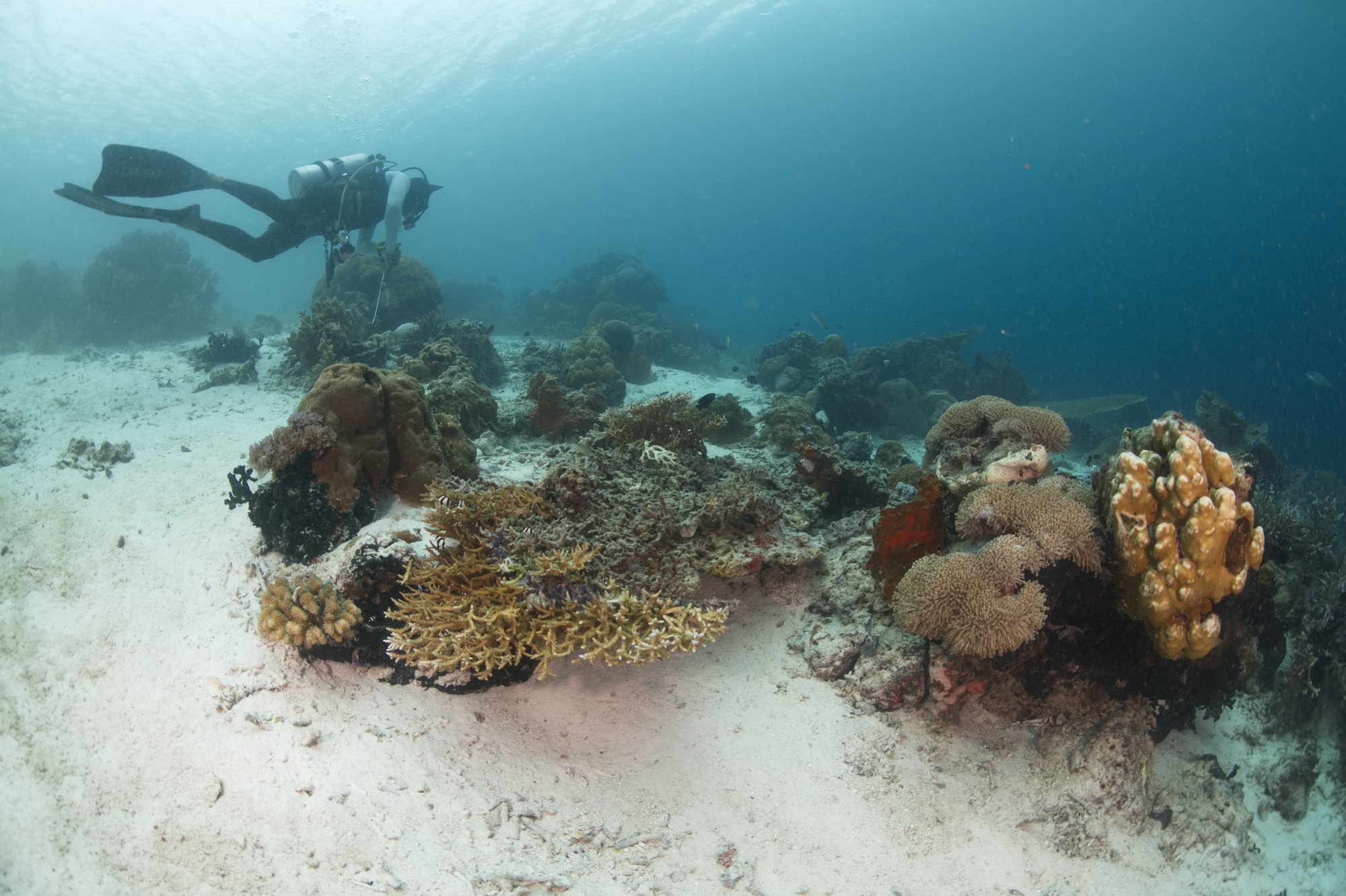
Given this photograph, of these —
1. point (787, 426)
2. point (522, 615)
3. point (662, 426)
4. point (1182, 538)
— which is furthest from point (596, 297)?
point (1182, 538)

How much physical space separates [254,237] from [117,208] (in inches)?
80.1

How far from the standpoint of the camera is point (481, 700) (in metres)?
3.50

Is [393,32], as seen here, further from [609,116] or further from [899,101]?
[899,101]

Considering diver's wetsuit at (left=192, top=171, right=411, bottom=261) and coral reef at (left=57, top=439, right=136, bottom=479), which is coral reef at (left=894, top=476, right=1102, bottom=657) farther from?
diver's wetsuit at (left=192, top=171, right=411, bottom=261)

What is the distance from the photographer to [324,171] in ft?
40.6

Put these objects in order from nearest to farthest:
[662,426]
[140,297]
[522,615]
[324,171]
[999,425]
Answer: [522,615]
[999,425]
[662,426]
[324,171]
[140,297]

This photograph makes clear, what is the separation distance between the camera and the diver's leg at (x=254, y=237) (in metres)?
11.1

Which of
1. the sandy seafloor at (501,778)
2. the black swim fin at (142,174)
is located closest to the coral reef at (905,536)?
the sandy seafloor at (501,778)

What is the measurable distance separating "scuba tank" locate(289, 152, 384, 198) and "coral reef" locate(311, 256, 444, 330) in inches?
85.8

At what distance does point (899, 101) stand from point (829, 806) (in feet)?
481

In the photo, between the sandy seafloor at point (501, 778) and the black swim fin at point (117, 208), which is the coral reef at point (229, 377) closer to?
the black swim fin at point (117, 208)

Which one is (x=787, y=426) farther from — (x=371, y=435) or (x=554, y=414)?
(x=371, y=435)

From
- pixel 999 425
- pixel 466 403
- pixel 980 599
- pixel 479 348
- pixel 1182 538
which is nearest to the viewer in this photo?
pixel 1182 538

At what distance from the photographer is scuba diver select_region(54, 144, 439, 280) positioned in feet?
34.9
